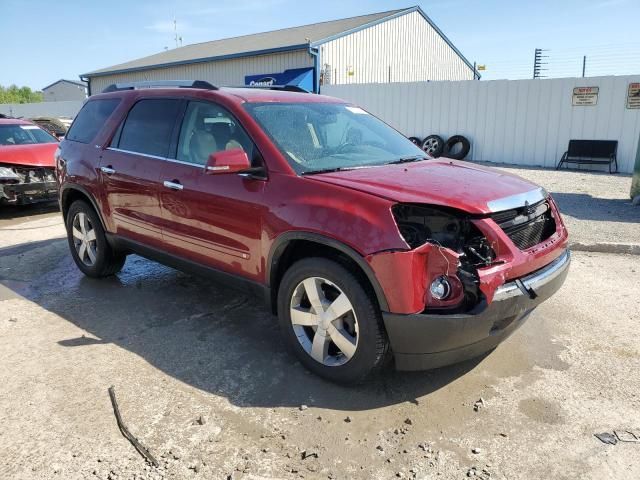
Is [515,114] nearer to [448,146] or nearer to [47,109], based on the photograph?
[448,146]

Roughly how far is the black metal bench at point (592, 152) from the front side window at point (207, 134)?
1241 centimetres

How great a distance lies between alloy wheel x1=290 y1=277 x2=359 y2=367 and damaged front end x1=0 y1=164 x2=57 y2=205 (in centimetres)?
723

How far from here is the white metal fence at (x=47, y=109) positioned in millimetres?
33125

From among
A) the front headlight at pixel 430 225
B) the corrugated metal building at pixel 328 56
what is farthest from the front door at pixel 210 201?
the corrugated metal building at pixel 328 56

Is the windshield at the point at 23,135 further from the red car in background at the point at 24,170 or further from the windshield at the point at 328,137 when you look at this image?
the windshield at the point at 328,137

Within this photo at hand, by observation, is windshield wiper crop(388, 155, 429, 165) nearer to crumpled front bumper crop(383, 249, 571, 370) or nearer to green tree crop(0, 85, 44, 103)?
crumpled front bumper crop(383, 249, 571, 370)

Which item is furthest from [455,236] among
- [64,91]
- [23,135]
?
[64,91]

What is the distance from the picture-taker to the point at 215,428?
2.91 meters

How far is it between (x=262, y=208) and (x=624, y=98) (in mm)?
13202

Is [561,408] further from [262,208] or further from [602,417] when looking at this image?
[262,208]

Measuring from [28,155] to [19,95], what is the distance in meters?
70.2

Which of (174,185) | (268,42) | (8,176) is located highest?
(268,42)

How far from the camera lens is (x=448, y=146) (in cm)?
1608

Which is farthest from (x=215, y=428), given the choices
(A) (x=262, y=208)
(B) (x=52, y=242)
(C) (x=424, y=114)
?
(C) (x=424, y=114)
